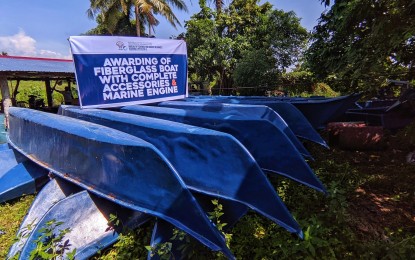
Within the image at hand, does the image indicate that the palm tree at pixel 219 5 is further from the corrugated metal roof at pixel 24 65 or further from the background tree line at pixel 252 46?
the corrugated metal roof at pixel 24 65

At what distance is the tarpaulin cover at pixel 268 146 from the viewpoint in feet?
9.23

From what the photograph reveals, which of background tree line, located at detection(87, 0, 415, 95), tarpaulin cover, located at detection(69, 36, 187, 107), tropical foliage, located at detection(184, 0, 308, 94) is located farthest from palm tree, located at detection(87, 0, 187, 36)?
tarpaulin cover, located at detection(69, 36, 187, 107)

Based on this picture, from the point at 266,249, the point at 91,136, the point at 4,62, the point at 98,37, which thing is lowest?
the point at 266,249

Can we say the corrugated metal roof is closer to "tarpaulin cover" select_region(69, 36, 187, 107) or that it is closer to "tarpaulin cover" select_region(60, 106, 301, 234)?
"tarpaulin cover" select_region(69, 36, 187, 107)

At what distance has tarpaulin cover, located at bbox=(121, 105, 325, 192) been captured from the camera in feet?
9.23

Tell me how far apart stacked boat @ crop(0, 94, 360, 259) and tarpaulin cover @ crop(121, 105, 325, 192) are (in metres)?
0.01

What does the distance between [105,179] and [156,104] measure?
2941 mm

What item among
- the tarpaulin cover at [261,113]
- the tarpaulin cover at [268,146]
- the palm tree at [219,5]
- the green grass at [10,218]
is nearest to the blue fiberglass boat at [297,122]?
the tarpaulin cover at [261,113]

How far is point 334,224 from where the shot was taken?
2637 mm

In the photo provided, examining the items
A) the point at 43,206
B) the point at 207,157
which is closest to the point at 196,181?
the point at 207,157

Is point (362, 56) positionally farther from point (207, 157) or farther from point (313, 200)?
point (207, 157)

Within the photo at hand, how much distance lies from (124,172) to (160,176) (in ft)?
1.57

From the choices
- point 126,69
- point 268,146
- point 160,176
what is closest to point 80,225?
point 160,176

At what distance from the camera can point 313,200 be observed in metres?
3.21
